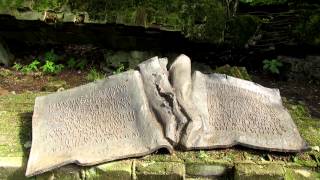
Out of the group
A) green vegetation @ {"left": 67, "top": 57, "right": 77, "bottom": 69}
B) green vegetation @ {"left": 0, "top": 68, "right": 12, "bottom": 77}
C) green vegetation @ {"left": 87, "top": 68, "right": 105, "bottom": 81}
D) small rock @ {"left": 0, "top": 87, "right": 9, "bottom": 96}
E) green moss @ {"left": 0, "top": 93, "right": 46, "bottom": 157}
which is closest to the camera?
green moss @ {"left": 0, "top": 93, "right": 46, "bottom": 157}

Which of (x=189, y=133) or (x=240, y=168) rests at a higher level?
(x=189, y=133)

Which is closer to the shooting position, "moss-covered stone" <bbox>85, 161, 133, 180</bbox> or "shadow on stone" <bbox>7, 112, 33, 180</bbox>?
"moss-covered stone" <bbox>85, 161, 133, 180</bbox>

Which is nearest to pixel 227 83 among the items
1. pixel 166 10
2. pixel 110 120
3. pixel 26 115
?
pixel 110 120

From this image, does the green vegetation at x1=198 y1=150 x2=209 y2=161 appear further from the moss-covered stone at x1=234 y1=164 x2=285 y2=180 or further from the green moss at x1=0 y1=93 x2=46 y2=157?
the green moss at x1=0 y1=93 x2=46 y2=157

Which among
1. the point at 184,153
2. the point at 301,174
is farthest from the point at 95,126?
the point at 301,174

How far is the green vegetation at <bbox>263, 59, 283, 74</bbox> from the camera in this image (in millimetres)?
6252

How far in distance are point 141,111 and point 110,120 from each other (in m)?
0.23

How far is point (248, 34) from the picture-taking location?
241 inches

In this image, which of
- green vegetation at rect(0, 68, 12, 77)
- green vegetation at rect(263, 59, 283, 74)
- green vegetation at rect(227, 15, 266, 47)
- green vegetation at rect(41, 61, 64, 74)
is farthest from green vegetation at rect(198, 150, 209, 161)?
green vegetation at rect(0, 68, 12, 77)

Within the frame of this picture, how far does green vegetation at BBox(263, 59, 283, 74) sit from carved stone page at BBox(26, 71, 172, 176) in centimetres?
302

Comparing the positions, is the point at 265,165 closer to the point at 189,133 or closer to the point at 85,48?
the point at 189,133

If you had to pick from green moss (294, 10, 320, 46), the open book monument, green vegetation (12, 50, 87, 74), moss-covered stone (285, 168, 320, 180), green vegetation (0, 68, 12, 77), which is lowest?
moss-covered stone (285, 168, 320, 180)

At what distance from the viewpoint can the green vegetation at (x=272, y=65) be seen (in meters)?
6.25

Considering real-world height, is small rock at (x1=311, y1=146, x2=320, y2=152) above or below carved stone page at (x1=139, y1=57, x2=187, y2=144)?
below
